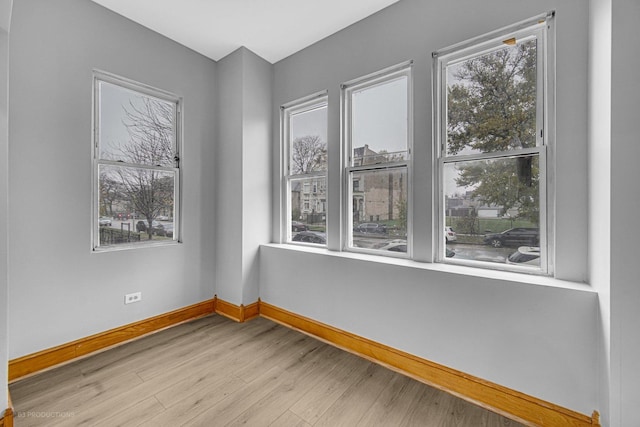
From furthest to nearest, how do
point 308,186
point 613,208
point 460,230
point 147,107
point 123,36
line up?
point 308,186, point 147,107, point 123,36, point 460,230, point 613,208

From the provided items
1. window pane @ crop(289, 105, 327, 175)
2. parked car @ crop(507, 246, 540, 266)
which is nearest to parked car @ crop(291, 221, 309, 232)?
window pane @ crop(289, 105, 327, 175)

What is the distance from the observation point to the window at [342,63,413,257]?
7.46 feet

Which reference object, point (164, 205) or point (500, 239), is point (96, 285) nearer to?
point (164, 205)

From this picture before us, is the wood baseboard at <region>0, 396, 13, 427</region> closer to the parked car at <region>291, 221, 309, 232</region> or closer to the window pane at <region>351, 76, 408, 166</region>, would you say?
the parked car at <region>291, 221, 309, 232</region>

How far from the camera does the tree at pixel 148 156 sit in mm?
2520

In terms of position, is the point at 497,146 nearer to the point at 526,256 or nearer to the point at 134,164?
the point at 526,256

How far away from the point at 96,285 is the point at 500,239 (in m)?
3.20

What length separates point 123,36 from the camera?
2.43 metres

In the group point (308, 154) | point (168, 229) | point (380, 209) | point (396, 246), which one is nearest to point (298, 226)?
point (308, 154)

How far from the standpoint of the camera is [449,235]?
81.2 inches

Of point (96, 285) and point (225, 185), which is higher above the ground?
point (225, 185)

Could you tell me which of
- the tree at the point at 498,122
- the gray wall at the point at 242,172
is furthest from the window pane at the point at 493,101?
the gray wall at the point at 242,172

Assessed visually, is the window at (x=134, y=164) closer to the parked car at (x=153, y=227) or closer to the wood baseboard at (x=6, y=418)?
the parked car at (x=153, y=227)

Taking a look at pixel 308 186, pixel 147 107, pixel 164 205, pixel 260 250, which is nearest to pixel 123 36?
pixel 147 107
